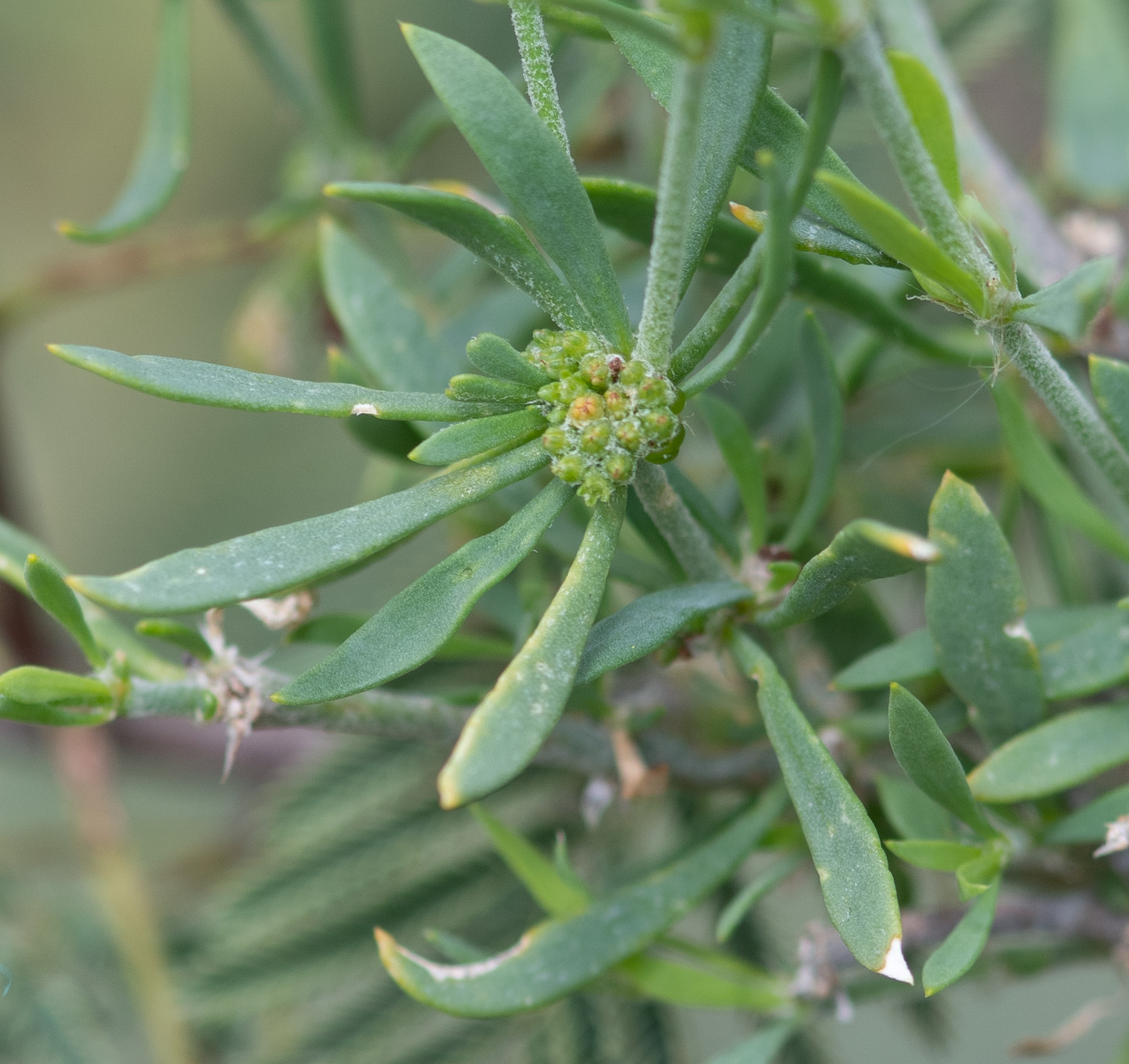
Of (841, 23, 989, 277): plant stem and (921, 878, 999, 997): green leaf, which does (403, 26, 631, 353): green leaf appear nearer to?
(841, 23, 989, 277): plant stem

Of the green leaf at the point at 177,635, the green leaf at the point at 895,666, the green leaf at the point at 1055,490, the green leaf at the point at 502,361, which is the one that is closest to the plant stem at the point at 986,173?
the green leaf at the point at 1055,490

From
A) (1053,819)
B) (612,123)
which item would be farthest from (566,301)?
(612,123)

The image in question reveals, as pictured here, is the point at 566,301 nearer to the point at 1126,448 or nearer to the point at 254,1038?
the point at 1126,448

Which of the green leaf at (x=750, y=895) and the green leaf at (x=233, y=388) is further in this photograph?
the green leaf at (x=750, y=895)

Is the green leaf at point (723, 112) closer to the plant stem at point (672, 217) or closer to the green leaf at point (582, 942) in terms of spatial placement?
the plant stem at point (672, 217)

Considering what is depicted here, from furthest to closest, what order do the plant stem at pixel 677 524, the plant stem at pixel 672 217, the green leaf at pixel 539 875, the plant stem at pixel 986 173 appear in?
the plant stem at pixel 986 173 → the green leaf at pixel 539 875 → the plant stem at pixel 677 524 → the plant stem at pixel 672 217
